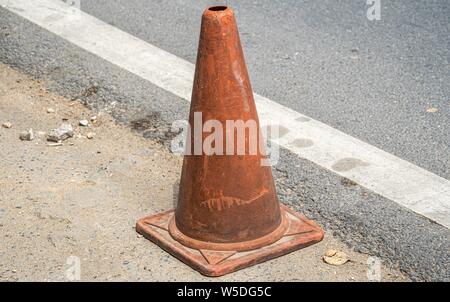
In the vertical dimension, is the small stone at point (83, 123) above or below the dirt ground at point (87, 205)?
above

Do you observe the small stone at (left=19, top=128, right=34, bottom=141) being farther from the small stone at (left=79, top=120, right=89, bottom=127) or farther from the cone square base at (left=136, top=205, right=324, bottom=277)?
the cone square base at (left=136, top=205, right=324, bottom=277)

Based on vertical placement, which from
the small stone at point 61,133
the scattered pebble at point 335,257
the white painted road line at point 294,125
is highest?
the white painted road line at point 294,125

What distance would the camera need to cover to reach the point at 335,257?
362 centimetres

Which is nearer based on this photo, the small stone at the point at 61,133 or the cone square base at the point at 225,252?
the cone square base at the point at 225,252

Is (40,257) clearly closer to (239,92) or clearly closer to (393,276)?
(239,92)

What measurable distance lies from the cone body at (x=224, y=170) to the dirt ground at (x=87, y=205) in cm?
20

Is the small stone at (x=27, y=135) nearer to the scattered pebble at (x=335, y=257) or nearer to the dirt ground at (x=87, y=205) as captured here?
the dirt ground at (x=87, y=205)

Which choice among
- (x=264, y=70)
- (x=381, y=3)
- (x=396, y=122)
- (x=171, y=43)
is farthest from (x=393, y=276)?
(x=381, y=3)

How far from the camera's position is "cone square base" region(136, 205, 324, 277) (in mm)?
3492

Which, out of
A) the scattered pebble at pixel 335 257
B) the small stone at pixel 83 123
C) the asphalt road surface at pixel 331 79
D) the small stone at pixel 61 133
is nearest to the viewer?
the scattered pebble at pixel 335 257

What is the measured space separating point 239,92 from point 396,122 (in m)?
1.66

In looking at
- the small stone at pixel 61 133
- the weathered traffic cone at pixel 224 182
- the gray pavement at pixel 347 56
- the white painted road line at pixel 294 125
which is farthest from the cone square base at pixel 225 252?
the small stone at pixel 61 133

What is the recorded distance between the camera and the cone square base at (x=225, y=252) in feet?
11.5
